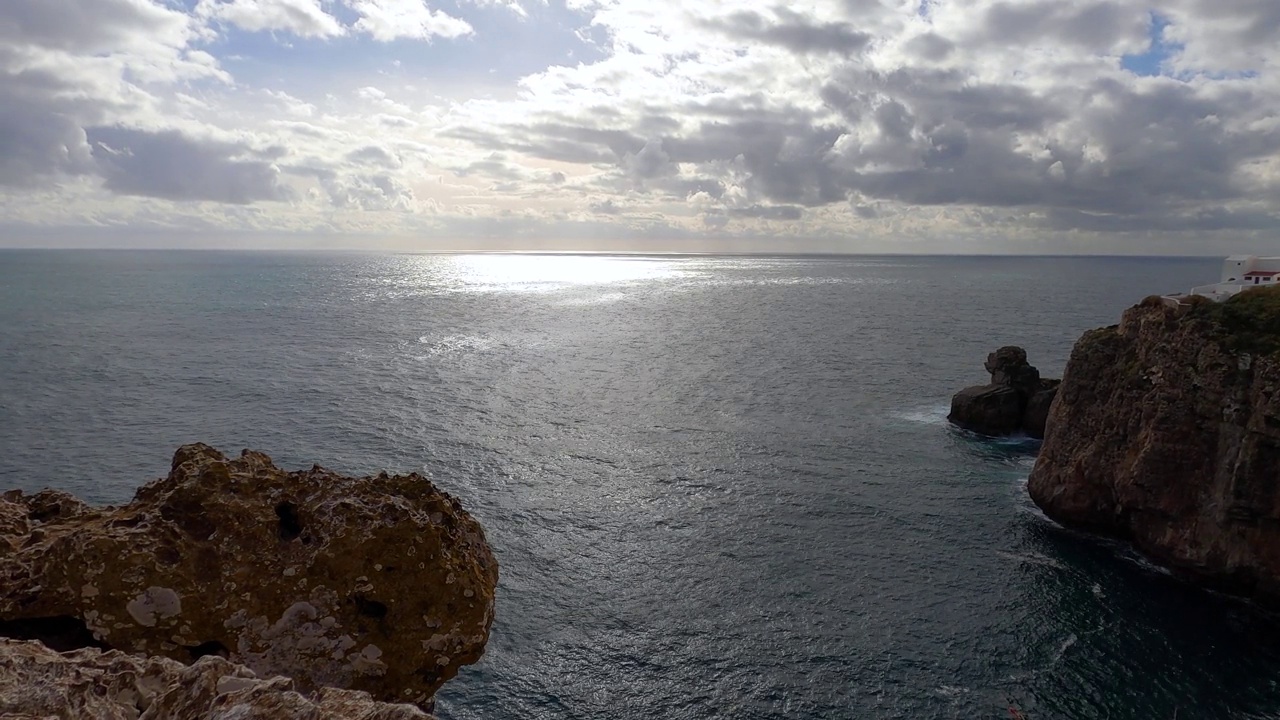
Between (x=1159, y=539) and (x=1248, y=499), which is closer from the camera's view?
(x=1248, y=499)

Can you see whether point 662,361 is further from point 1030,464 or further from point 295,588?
point 295,588

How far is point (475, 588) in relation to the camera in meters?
16.4

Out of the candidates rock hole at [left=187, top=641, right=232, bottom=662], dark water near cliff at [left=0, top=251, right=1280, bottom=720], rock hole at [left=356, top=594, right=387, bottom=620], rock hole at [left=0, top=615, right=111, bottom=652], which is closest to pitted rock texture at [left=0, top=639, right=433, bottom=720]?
rock hole at [left=0, top=615, right=111, bottom=652]

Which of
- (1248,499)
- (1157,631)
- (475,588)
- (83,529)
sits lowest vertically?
(1157,631)

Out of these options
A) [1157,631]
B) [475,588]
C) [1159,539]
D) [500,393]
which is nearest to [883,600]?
[1157,631]

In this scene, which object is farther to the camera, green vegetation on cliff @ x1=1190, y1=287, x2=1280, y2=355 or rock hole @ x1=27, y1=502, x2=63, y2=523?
green vegetation on cliff @ x1=1190, y1=287, x2=1280, y2=355

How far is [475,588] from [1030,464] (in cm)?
5433

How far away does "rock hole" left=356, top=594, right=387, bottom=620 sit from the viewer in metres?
15.5

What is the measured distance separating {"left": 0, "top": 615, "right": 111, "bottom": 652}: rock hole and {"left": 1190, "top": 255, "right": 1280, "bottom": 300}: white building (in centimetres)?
6757

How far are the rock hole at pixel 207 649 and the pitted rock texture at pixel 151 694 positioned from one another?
3.60 m

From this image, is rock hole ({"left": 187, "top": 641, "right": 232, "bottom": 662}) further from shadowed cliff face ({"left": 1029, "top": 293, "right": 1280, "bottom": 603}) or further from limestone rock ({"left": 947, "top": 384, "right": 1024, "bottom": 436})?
limestone rock ({"left": 947, "top": 384, "right": 1024, "bottom": 436})

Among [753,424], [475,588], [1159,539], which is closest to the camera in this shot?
[475,588]

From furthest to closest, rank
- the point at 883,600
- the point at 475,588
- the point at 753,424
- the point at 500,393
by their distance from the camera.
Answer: the point at 500,393 → the point at 753,424 → the point at 883,600 → the point at 475,588

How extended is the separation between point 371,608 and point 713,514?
110 feet
